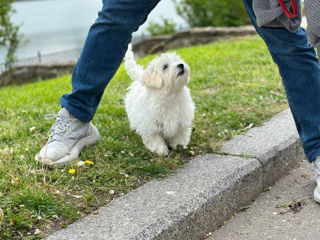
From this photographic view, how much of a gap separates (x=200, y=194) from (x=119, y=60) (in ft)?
3.32

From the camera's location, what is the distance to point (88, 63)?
3.03 m

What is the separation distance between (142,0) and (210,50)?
4701 mm

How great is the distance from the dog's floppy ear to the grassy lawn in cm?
46

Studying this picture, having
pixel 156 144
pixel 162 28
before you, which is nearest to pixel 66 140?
pixel 156 144

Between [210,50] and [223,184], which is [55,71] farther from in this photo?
[223,184]

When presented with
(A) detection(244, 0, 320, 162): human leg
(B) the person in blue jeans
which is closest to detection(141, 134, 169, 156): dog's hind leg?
(B) the person in blue jeans

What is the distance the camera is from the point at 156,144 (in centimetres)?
342

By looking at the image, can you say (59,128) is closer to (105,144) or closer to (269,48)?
(105,144)

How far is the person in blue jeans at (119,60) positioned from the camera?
2869 millimetres

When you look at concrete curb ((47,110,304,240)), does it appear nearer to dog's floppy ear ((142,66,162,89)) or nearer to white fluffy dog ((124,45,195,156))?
white fluffy dog ((124,45,195,156))

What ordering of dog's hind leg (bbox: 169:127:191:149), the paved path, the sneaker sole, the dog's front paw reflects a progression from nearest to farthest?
the paved path
the sneaker sole
the dog's front paw
dog's hind leg (bbox: 169:127:191:149)

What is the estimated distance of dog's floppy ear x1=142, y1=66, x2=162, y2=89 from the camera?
343cm

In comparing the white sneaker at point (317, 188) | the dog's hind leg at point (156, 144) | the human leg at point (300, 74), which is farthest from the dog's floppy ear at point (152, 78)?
the white sneaker at point (317, 188)

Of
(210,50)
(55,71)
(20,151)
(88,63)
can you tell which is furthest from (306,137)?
(55,71)
